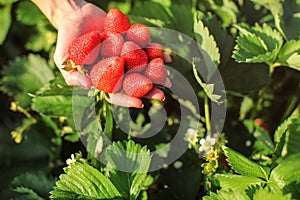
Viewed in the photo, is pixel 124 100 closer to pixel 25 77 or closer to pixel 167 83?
pixel 167 83

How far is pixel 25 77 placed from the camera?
1.86 meters

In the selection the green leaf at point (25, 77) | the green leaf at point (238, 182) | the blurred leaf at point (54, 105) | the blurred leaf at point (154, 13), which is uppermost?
the blurred leaf at point (154, 13)

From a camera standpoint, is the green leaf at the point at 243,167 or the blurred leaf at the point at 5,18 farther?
the blurred leaf at the point at 5,18

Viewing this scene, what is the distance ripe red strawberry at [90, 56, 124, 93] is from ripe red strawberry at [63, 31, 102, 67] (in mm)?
53

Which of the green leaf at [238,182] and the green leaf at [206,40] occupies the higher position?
the green leaf at [206,40]

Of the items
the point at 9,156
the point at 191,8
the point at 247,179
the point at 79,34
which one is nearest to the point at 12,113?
the point at 9,156

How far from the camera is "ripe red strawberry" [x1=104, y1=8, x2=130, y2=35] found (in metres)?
1.45

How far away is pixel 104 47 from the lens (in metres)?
1.44

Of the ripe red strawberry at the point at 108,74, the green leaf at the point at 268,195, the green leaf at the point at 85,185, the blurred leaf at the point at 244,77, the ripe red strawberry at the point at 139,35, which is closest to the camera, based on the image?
the green leaf at the point at 268,195

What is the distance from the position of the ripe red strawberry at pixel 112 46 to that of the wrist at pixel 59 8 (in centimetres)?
23

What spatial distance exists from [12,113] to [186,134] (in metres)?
1.00

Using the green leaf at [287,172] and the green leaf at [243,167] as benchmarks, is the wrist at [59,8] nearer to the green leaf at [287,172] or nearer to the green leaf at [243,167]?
the green leaf at [243,167]

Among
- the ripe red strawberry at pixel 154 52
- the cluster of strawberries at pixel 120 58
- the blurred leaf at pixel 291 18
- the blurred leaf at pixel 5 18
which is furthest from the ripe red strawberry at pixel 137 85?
the blurred leaf at pixel 5 18

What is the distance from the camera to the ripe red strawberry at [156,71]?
1.38 meters
